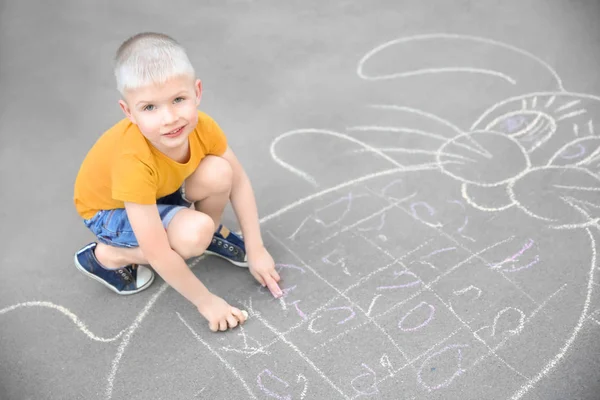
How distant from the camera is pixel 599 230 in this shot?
178cm

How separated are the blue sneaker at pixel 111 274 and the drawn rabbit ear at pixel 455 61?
4.23 feet

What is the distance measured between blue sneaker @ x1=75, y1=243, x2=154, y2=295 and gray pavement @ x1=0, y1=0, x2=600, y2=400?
0.11 feet

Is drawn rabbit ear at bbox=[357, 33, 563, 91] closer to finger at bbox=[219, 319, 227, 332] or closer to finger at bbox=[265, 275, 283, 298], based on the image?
finger at bbox=[265, 275, 283, 298]

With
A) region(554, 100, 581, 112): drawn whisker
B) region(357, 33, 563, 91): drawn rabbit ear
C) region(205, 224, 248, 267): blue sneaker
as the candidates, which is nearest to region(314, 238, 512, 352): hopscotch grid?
region(205, 224, 248, 267): blue sneaker

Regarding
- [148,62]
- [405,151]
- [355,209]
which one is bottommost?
[355,209]

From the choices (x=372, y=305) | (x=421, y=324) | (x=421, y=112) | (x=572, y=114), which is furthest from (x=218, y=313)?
(x=572, y=114)

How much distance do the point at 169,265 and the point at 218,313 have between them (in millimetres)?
190

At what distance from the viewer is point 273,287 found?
1.69 m

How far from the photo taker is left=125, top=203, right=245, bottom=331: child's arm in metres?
1.47

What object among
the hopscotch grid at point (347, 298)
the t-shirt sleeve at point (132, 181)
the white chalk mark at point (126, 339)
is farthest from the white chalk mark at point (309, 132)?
the t-shirt sleeve at point (132, 181)

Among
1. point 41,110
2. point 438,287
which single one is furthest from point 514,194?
point 41,110

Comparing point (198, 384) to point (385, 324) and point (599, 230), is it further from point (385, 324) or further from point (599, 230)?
point (599, 230)

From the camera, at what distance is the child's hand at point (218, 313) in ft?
5.21

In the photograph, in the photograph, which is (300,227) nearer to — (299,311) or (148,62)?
(299,311)
